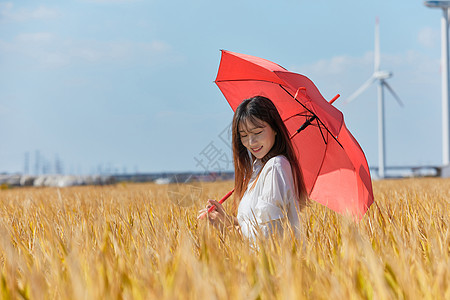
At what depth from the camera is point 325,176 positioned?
3730 millimetres

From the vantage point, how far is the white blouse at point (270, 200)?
107 inches

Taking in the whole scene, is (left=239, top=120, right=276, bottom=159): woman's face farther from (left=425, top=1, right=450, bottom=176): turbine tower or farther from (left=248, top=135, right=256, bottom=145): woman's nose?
(left=425, top=1, right=450, bottom=176): turbine tower

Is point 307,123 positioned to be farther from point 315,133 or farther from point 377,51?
point 377,51

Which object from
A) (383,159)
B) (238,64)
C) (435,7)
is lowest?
(383,159)

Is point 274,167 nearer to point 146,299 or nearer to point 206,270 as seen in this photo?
point 206,270

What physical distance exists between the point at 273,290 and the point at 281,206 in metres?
1.22

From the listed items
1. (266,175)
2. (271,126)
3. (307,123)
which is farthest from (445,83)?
(266,175)

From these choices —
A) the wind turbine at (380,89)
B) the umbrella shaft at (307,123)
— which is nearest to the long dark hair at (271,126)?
the umbrella shaft at (307,123)

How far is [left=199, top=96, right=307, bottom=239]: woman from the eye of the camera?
9.04 feet

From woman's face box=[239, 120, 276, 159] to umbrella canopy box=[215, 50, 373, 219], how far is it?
14.6 inches

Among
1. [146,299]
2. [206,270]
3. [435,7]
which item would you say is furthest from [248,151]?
[435,7]

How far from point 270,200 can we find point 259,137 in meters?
0.45

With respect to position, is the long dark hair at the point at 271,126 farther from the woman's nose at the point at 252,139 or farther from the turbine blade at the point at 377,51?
the turbine blade at the point at 377,51

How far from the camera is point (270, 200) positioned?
275 centimetres
